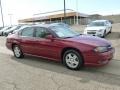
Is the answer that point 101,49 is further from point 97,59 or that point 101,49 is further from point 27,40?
point 27,40

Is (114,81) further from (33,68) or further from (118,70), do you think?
(33,68)

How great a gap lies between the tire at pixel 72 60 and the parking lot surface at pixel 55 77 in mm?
182

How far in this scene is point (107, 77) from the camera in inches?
228

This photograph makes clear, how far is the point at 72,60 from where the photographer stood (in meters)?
6.64

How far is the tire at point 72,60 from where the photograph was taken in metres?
6.47

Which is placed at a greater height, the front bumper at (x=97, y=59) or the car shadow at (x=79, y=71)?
the front bumper at (x=97, y=59)

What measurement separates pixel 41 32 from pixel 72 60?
6.05 feet

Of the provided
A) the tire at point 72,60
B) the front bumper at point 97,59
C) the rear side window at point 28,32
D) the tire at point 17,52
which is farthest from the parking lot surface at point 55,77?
the rear side window at point 28,32

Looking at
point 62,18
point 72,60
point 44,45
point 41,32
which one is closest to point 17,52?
point 41,32

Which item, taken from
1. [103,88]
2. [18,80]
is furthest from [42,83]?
[103,88]

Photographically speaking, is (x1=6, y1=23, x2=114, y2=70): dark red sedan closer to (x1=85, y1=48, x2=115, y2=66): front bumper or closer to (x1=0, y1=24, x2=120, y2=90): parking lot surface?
(x1=85, y1=48, x2=115, y2=66): front bumper

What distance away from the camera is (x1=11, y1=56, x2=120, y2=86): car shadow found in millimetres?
5586

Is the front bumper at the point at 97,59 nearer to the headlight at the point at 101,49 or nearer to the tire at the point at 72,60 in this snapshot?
the headlight at the point at 101,49

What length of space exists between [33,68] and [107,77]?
268 centimetres
